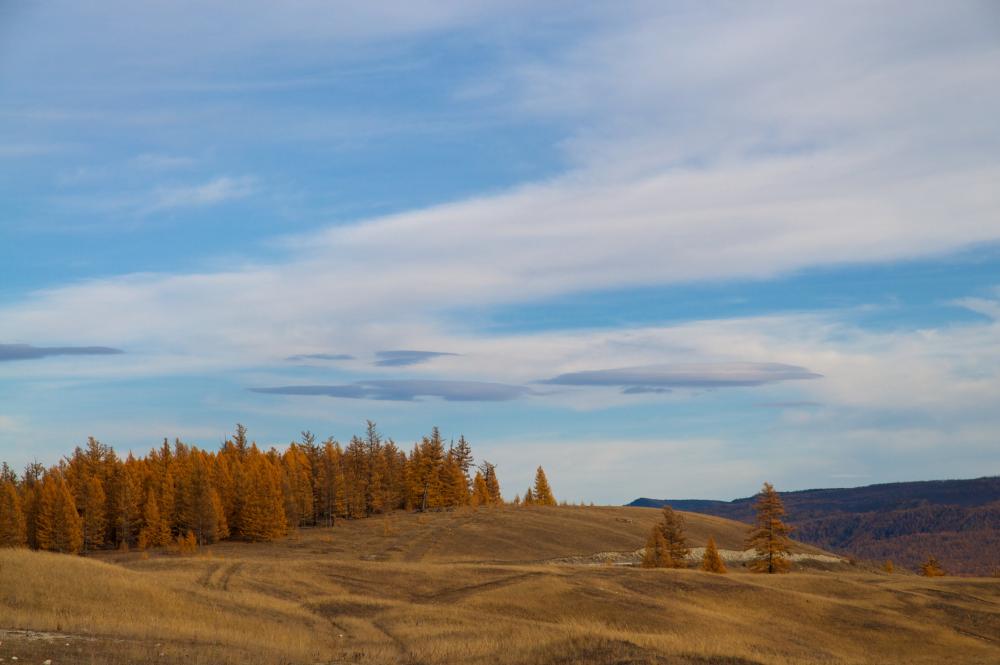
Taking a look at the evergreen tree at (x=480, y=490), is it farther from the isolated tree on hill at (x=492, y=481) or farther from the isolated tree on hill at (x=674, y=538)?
the isolated tree on hill at (x=674, y=538)

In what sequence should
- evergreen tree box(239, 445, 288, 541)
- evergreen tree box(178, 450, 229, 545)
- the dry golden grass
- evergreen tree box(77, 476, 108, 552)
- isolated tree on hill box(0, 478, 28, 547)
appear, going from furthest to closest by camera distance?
1. evergreen tree box(77, 476, 108, 552)
2. evergreen tree box(239, 445, 288, 541)
3. evergreen tree box(178, 450, 229, 545)
4. isolated tree on hill box(0, 478, 28, 547)
5. the dry golden grass

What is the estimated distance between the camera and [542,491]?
490ft

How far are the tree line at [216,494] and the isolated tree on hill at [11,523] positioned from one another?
0.11 m

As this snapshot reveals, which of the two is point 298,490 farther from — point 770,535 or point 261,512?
point 770,535

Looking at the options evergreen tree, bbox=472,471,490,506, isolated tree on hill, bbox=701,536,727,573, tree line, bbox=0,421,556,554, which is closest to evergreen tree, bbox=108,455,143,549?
tree line, bbox=0,421,556,554

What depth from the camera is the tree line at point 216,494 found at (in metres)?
94.9

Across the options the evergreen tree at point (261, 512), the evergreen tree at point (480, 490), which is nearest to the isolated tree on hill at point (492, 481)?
the evergreen tree at point (480, 490)

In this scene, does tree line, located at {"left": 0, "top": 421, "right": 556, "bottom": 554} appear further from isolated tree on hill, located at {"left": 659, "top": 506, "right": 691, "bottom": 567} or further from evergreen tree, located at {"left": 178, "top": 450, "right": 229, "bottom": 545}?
isolated tree on hill, located at {"left": 659, "top": 506, "right": 691, "bottom": 567}

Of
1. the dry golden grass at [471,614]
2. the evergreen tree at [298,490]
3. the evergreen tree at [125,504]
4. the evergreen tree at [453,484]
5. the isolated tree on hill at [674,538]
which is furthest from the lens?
the evergreen tree at [453,484]

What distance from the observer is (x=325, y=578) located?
52875 millimetres

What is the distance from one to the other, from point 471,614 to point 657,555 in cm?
3506

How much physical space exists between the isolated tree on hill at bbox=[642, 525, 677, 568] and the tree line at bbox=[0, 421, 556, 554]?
1707 inches

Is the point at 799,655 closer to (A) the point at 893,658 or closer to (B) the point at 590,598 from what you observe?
(A) the point at 893,658

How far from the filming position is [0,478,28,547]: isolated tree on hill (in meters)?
93.4
